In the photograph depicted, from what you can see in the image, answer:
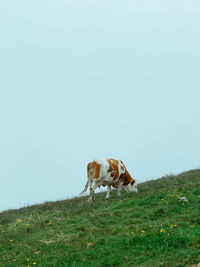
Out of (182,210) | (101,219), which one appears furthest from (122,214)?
(182,210)

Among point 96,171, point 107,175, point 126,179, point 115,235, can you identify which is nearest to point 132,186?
point 126,179

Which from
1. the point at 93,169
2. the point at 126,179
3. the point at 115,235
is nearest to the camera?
the point at 115,235

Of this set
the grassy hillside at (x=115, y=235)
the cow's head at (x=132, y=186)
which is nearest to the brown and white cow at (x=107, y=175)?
the cow's head at (x=132, y=186)

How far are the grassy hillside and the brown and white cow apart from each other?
243 cm

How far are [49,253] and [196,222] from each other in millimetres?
5115

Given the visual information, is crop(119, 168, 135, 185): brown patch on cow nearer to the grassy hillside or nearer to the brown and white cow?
the brown and white cow

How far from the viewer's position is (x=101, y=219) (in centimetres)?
1404

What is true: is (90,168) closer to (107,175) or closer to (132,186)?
(107,175)

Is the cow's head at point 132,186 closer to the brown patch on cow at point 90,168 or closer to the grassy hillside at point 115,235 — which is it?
the brown patch on cow at point 90,168

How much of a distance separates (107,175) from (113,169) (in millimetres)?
548

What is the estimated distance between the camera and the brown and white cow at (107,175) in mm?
19516

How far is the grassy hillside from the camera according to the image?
1004cm

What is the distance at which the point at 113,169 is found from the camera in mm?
20109

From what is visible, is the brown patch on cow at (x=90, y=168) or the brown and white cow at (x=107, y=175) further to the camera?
the brown patch on cow at (x=90, y=168)
